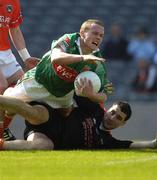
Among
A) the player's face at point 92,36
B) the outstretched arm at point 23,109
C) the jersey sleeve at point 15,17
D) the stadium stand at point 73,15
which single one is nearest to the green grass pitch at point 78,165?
the outstretched arm at point 23,109

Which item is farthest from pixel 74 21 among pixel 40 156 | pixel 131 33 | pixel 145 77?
pixel 40 156

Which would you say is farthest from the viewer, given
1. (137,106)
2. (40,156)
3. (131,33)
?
(131,33)

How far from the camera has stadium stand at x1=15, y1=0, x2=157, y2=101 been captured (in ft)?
67.5

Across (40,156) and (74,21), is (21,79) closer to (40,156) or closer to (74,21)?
(40,156)

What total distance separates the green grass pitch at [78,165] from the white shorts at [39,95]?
80cm

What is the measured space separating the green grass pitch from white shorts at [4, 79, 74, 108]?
801mm

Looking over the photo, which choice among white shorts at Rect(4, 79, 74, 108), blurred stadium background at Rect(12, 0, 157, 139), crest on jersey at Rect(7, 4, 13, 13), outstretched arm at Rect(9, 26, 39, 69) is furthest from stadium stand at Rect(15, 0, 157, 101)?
white shorts at Rect(4, 79, 74, 108)

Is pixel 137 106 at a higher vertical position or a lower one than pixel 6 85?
lower

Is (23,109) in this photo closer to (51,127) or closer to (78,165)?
(51,127)

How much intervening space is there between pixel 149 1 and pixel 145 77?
3502mm

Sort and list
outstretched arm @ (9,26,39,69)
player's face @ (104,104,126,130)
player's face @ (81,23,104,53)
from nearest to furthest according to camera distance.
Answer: player's face @ (81,23,104,53) < player's face @ (104,104,126,130) < outstretched arm @ (9,26,39,69)

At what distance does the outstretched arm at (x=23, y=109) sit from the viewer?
10.3 m

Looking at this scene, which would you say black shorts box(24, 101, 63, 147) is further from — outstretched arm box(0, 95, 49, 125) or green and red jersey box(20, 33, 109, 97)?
green and red jersey box(20, 33, 109, 97)

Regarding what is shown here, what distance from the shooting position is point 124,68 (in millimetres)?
19172
